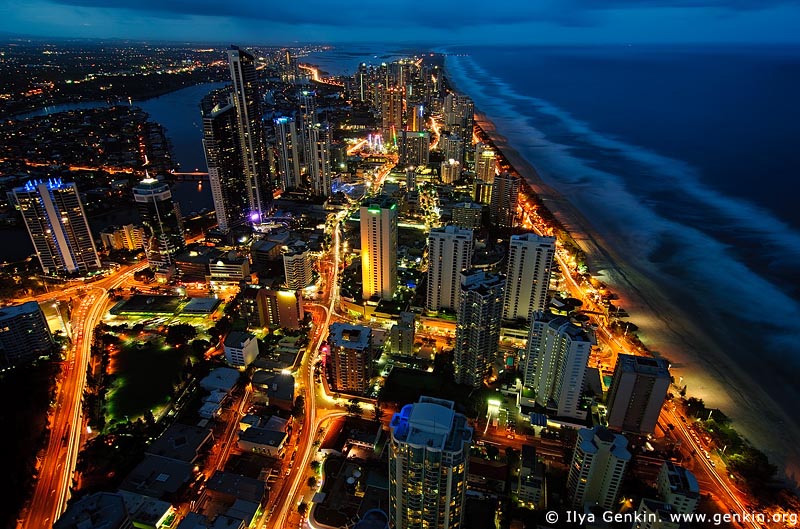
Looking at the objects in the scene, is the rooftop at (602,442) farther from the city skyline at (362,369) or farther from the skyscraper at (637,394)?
the skyscraper at (637,394)

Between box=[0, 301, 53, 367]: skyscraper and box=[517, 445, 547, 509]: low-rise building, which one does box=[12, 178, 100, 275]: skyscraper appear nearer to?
box=[0, 301, 53, 367]: skyscraper

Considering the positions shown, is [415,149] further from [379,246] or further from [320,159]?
[379,246]

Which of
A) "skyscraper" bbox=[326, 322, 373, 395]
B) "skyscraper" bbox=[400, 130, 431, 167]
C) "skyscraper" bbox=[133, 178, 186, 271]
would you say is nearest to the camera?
"skyscraper" bbox=[326, 322, 373, 395]

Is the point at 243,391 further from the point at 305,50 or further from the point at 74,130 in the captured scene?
the point at 305,50

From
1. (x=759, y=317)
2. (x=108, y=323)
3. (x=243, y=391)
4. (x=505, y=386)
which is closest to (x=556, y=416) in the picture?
(x=505, y=386)

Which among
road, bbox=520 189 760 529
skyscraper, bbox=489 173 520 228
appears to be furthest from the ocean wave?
skyscraper, bbox=489 173 520 228

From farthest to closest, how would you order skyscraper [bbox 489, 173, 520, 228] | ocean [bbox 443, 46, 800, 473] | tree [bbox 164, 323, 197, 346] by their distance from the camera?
1. skyscraper [bbox 489, 173, 520, 228]
2. tree [bbox 164, 323, 197, 346]
3. ocean [bbox 443, 46, 800, 473]

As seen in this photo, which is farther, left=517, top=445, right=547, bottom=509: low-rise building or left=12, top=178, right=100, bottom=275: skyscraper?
left=12, top=178, right=100, bottom=275: skyscraper
